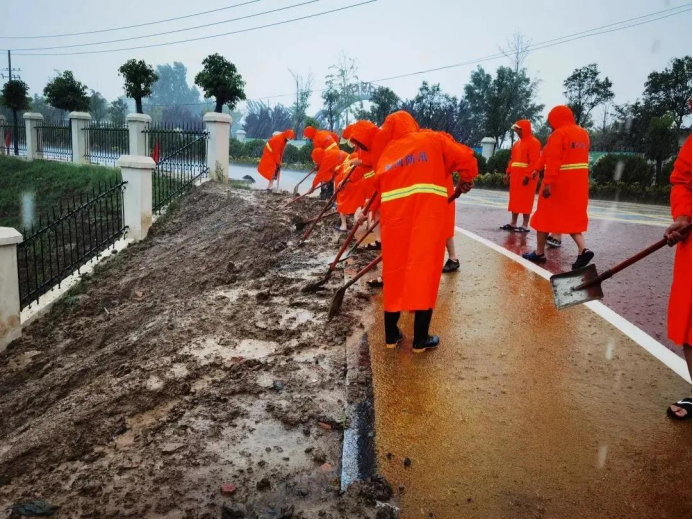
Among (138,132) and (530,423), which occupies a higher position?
(138,132)

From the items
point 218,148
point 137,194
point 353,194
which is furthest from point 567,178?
point 218,148

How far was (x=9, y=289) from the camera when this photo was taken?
6867 millimetres

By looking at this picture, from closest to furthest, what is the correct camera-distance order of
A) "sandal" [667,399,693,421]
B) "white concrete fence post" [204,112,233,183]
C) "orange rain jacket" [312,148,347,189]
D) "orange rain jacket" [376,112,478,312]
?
"sandal" [667,399,693,421], "orange rain jacket" [376,112,478,312], "orange rain jacket" [312,148,347,189], "white concrete fence post" [204,112,233,183]

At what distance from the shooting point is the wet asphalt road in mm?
2494

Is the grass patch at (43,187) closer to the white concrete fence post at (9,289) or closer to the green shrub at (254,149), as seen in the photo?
the white concrete fence post at (9,289)

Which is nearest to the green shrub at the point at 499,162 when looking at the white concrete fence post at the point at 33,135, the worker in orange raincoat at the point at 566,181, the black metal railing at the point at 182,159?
the black metal railing at the point at 182,159

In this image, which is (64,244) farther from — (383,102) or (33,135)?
(383,102)

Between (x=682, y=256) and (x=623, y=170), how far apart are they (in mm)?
18790

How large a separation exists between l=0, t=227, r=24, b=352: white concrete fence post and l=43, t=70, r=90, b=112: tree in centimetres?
1633

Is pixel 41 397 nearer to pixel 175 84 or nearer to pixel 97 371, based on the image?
pixel 97 371

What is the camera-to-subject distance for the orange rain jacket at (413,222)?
3.91 metres

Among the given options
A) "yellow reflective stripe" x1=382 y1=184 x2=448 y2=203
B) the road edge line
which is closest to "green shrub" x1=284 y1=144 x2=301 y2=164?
the road edge line

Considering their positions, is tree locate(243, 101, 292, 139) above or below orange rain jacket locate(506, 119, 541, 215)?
above

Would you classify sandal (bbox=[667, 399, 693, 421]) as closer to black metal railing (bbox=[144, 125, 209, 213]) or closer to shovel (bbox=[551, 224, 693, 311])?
shovel (bbox=[551, 224, 693, 311])
